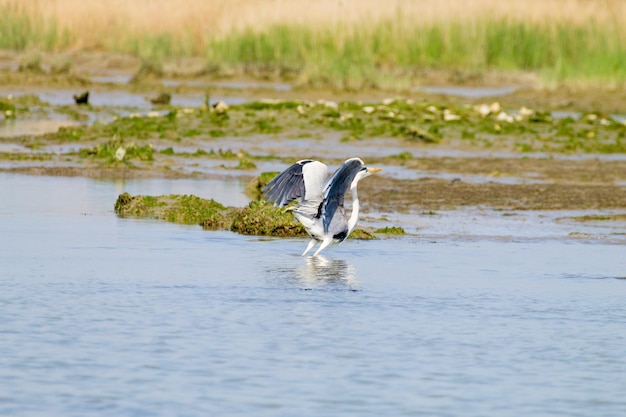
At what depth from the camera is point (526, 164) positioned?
19.9 meters

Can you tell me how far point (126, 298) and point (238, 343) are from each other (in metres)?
1.56

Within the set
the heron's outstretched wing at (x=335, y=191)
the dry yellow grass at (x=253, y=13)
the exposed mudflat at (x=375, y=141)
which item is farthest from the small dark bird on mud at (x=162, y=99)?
the heron's outstretched wing at (x=335, y=191)

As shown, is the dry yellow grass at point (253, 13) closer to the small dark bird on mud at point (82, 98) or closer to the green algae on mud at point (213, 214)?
the small dark bird on mud at point (82, 98)

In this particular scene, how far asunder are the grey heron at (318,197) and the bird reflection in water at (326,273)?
15 cm

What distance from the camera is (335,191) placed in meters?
10.9

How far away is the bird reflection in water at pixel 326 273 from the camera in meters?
9.98

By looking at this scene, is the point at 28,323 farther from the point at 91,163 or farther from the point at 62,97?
the point at 62,97

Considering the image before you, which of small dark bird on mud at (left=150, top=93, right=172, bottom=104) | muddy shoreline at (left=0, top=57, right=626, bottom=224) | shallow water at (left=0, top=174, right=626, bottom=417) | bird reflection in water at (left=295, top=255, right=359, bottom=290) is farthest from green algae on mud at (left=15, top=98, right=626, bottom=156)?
bird reflection in water at (left=295, top=255, right=359, bottom=290)

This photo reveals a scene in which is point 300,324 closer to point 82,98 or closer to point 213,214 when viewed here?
point 213,214

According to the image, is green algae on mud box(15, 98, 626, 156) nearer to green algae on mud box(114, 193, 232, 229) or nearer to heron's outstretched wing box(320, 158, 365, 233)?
green algae on mud box(114, 193, 232, 229)

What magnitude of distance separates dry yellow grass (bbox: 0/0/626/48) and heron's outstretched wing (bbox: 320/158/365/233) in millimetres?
24426

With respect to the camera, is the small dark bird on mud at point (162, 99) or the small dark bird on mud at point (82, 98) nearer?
the small dark bird on mud at point (82, 98)

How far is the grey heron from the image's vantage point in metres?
10.9

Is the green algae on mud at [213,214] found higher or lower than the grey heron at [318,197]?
lower
